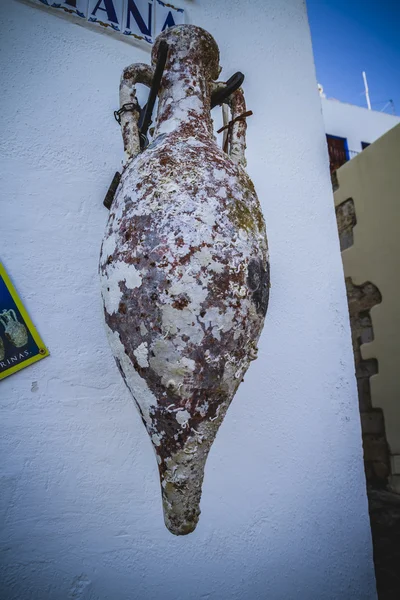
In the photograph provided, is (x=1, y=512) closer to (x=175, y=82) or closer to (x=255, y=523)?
(x=255, y=523)

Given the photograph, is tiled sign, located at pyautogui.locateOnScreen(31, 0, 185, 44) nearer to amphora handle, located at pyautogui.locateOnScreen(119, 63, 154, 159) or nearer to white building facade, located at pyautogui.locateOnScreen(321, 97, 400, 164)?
amphora handle, located at pyautogui.locateOnScreen(119, 63, 154, 159)

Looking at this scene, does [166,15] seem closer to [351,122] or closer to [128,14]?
[128,14]

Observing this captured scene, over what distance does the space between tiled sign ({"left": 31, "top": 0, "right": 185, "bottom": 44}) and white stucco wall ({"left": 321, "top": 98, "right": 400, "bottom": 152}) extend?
5.00 m

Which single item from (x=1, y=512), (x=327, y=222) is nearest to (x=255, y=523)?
(x=1, y=512)

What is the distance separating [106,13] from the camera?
954mm

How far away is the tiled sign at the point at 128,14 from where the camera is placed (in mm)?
925

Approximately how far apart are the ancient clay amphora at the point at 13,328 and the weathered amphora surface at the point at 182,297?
0.29 metres

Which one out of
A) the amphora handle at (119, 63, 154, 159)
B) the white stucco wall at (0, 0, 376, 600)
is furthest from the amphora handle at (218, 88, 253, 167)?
the white stucco wall at (0, 0, 376, 600)

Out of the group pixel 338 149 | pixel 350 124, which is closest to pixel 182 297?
pixel 338 149

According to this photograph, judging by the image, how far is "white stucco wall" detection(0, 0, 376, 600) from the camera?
0.70 metres

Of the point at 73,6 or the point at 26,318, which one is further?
the point at 73,6

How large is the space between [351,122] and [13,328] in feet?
→ 20.7

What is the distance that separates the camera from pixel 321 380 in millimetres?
1022

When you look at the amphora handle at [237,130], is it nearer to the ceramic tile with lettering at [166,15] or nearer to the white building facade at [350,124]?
the ceramic tile with lettering at [166,15]
